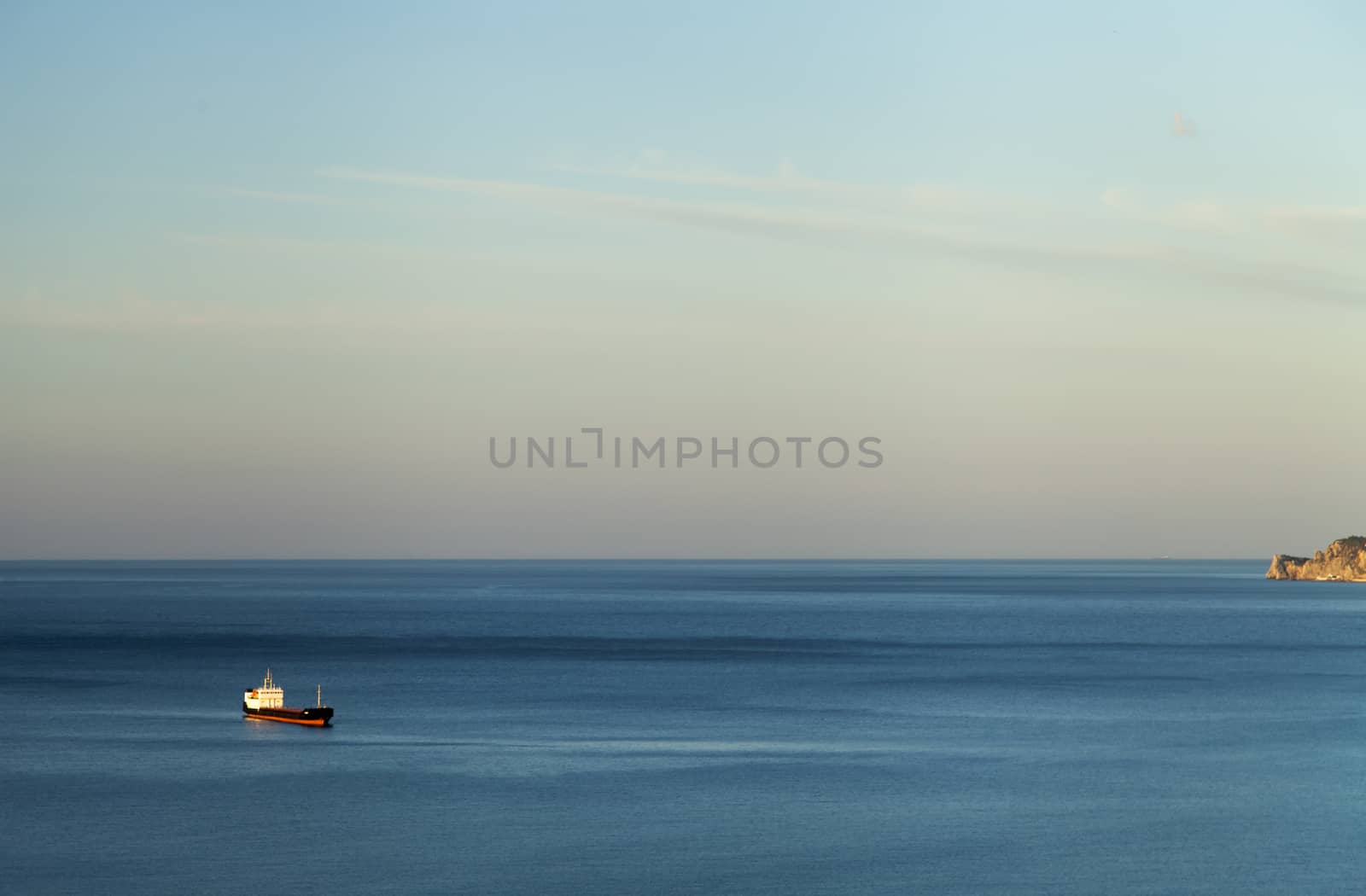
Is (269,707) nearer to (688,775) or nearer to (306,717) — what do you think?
(306,717)

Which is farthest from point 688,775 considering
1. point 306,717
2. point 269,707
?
point 269,707

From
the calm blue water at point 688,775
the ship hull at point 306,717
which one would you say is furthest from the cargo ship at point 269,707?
the calm blue water at point 688,775

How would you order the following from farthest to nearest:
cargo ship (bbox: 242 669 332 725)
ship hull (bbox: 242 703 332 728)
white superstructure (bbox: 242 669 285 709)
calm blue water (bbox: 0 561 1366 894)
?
white superstructure (bbox: 242 669 285 709), cargo ship (bbox: 242 669 332 725), ship hull (bbox: 242 703 332 728), calm blue water (bbox: 0 561 1366 894)

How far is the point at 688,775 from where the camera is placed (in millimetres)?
61094

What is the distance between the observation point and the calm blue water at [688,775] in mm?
46250

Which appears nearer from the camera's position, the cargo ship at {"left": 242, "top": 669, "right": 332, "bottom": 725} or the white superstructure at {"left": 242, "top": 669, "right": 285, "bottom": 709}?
the cargo ship at {"left": 242, "top": 669, "right": 332, "bottom": 725}

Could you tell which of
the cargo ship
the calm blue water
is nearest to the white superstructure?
the cargo ship

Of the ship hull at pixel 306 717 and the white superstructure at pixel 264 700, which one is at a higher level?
the white superstructure at pixel 264 700

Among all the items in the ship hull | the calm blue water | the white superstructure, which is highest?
the white superstructure

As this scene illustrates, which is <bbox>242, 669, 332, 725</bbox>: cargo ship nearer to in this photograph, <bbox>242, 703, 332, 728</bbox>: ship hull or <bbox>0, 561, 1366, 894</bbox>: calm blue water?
<bbox>242, 703, 332, 728</bbox>: ship hull

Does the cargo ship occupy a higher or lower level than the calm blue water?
higher

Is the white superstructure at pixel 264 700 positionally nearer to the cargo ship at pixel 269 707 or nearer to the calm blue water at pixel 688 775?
the cargo ship at pixel 269 707

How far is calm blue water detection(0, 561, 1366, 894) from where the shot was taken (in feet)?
152

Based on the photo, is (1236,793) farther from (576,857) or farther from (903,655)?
(903,655)
